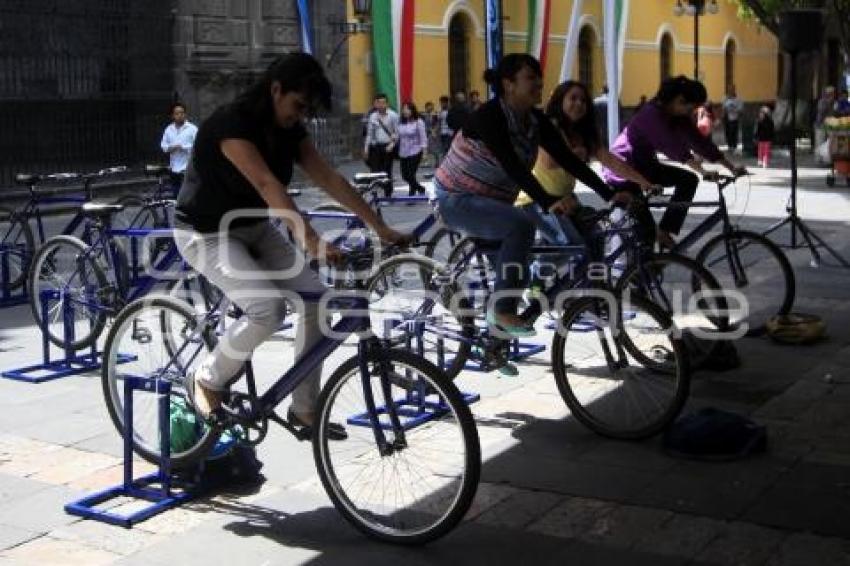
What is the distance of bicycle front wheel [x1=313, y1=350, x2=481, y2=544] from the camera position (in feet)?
14.3

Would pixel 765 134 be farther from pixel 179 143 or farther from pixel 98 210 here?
pixel 98 210

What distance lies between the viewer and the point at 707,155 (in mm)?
8023

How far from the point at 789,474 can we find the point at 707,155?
11.0 feet

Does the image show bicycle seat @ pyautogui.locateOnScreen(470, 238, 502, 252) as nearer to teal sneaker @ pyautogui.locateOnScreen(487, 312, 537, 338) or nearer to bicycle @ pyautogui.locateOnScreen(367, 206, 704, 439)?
bicycle @ pyautogui.locateOnScreen(367, 206, 704, 439)

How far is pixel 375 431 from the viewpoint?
4.54 m

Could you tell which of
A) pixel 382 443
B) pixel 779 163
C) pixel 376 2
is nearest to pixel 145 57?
pixel 376 2

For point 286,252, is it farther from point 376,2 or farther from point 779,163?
point 779,163

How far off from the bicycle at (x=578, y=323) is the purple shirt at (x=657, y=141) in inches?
53.4

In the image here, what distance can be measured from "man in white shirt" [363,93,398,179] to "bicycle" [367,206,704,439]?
1296 cm

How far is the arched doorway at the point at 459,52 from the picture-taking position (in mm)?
32469

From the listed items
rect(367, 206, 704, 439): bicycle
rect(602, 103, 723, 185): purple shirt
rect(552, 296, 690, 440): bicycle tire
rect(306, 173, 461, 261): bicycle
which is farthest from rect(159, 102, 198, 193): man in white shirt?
rect(552, 296, 690, 440): bicycle tire

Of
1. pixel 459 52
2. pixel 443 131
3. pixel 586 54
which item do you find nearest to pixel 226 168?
pixel 443 131

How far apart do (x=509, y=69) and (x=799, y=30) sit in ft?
21.9

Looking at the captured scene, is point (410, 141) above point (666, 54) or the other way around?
the other way around
